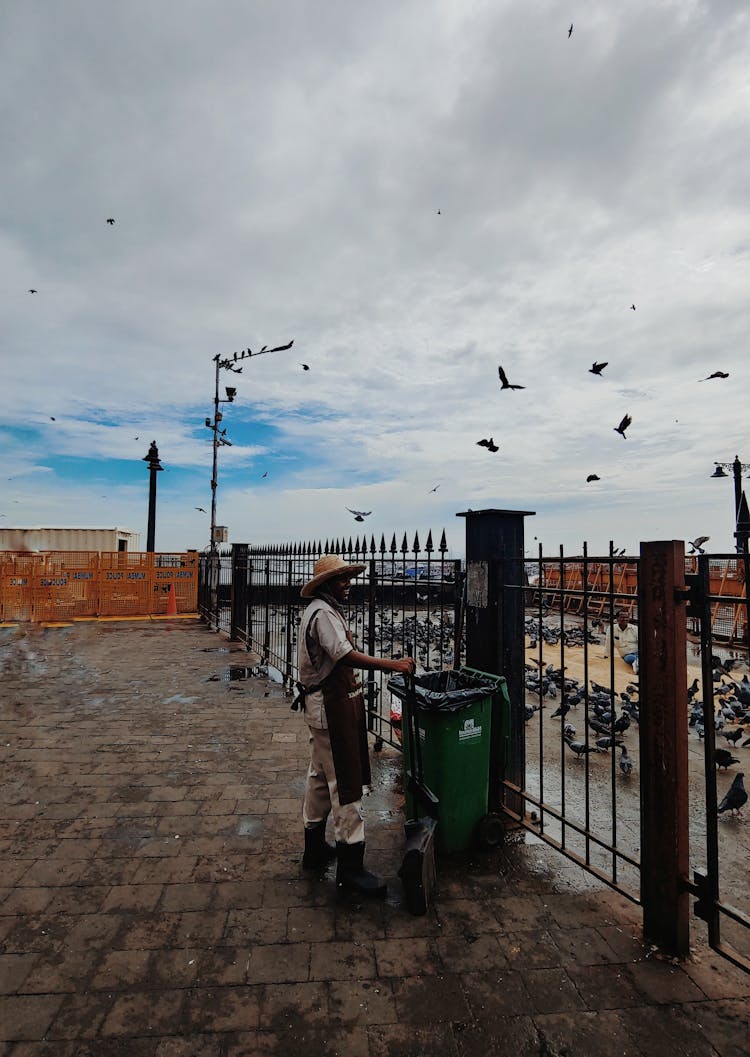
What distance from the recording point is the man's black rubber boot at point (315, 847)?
3.48 metres

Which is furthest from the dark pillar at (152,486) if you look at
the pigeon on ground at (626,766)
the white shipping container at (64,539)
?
the pigeon on ground at (626,766)

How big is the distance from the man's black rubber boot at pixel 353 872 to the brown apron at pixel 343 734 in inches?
12.5

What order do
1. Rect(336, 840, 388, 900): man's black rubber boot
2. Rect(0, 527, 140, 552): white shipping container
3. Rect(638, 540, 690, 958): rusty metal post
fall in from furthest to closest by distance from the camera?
Rect(0, 527, 140, 552): white shipping container → Rect(336, 840, 388, 900): man's black rubber boot → Rect(638, 540, 690, 958): rusty metal post

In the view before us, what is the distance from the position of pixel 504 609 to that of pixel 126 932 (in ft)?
9.93

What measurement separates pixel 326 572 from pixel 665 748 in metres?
2.11

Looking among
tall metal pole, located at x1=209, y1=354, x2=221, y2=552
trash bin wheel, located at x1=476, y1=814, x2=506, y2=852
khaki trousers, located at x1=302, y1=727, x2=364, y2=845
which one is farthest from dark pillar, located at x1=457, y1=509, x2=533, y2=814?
tall metal pole, located at x1=209, y1=354, x2=221, y2=552

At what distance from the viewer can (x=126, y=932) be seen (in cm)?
290

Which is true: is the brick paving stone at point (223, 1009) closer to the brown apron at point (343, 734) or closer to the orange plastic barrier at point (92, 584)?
the brown apron at point (343, 734)

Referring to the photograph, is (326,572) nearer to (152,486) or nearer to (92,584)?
(92,584)

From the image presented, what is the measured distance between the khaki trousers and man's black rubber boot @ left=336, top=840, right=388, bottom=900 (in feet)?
0.17

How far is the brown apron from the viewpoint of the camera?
3238mm

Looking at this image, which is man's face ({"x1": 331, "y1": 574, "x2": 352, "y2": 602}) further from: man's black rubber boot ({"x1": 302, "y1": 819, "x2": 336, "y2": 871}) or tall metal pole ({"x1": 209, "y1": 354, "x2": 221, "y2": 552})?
tall metal pole ({"x1": 209, "y1": 354, "x2": 221, "y2": 552})

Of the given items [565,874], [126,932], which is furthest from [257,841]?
[565,874]

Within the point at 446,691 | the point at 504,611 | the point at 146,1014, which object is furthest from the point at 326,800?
the point at 504,611
